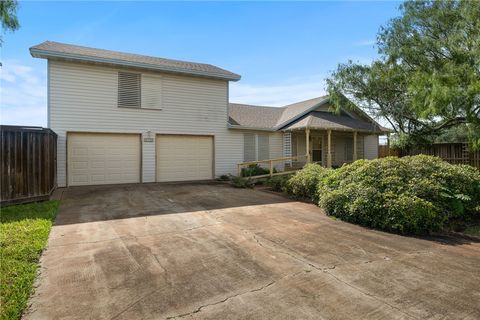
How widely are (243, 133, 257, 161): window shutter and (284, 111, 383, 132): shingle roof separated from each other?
200 cm

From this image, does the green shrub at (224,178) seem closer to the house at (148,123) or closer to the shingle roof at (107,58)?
the house at (148,123)

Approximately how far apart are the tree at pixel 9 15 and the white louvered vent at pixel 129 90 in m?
3.89

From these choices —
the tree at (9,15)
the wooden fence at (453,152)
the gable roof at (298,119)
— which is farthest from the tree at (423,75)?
the tree at (9,15)

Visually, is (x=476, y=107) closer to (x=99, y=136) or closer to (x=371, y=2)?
(x=371, y=2)

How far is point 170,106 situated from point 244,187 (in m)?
5.21

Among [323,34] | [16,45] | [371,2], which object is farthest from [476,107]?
[16,45]

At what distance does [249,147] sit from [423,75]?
336 inches

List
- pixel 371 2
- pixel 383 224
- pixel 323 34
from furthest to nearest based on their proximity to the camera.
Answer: pixel 323 34
pixel 371 2
pixel 383 224

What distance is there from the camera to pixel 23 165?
319 inches

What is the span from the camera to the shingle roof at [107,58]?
11805 millimetres

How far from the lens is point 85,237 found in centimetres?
544

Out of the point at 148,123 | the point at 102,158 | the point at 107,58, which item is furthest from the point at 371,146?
the point at 107,58

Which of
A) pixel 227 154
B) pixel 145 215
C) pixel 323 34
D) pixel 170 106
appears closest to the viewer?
pixel 145 215

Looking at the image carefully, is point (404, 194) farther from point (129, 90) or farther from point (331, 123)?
point (129, 90)
